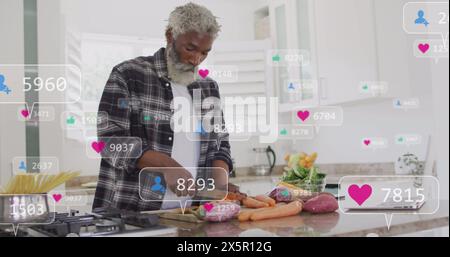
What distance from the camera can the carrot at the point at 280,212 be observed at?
77 cm

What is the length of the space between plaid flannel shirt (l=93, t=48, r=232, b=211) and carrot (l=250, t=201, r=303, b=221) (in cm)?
13

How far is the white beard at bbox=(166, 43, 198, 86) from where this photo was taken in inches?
33.5

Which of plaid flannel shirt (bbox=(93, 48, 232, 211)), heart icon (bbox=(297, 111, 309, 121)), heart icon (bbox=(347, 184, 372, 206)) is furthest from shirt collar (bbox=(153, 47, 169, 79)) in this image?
heart icon (bbox=(347, 184, 372, 206))

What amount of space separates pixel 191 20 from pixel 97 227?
0.40 metres

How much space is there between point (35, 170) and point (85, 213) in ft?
0.39

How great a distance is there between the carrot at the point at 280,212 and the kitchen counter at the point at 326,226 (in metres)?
0.01

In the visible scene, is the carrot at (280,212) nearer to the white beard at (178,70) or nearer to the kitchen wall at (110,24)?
the kitchen wall at (110,24)

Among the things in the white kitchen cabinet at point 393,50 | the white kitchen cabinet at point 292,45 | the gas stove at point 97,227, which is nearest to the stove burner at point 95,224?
the gas stove at point 97,227

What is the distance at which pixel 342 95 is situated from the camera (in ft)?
2.81

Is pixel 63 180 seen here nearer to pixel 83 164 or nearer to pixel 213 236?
pixel 83 164

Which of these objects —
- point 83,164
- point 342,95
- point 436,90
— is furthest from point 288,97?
point 83,164

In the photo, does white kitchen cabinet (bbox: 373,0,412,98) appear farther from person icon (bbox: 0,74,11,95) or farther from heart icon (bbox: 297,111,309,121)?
person icon (bbox: 0,74,11,95)
